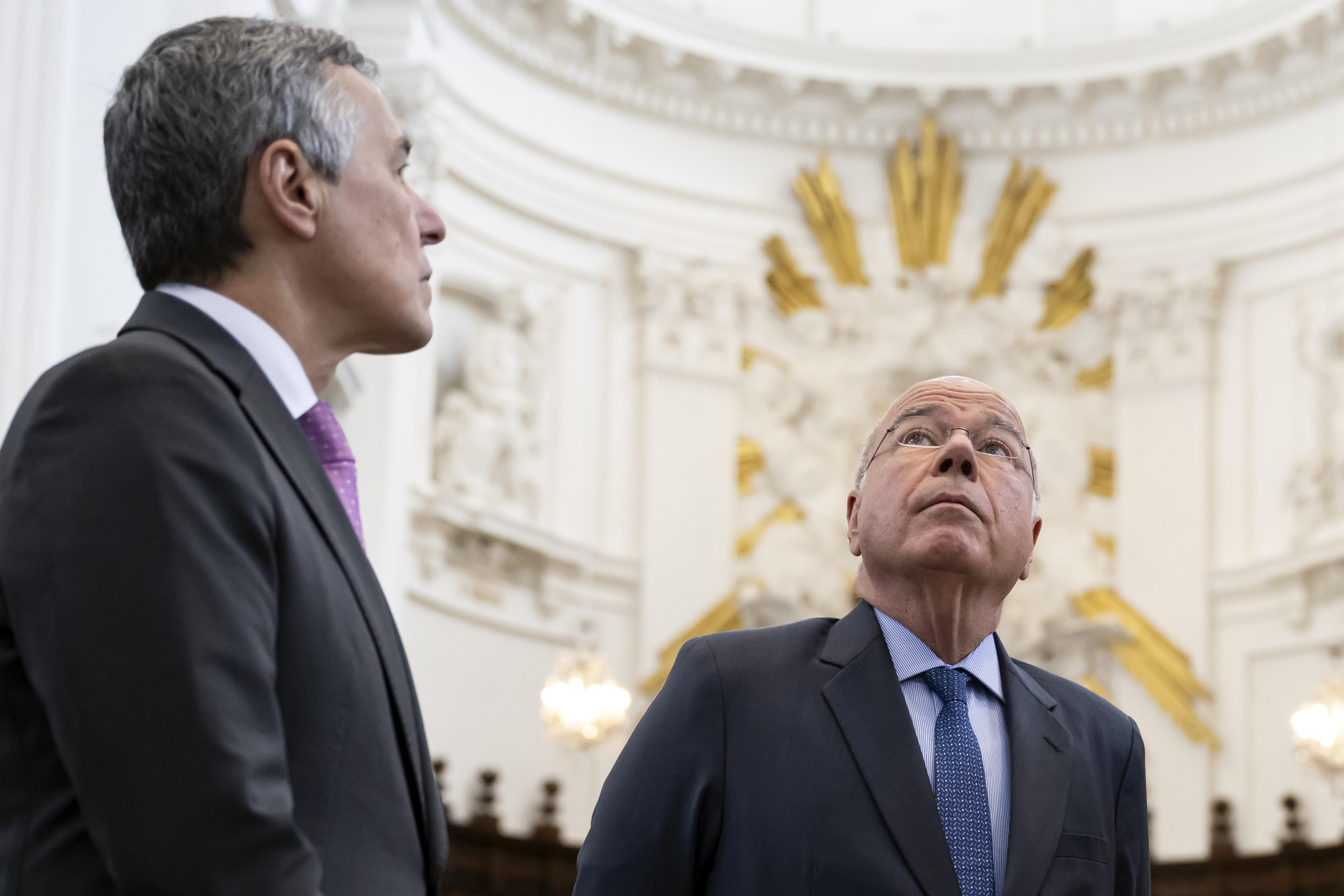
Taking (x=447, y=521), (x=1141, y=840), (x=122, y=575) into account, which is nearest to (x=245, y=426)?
(x=122, y=575)

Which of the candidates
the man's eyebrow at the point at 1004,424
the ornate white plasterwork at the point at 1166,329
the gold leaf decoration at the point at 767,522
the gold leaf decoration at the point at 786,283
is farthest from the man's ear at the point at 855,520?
the ornate white plasterwork at the point at 1166,329

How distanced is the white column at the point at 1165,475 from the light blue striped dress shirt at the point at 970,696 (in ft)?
34.0

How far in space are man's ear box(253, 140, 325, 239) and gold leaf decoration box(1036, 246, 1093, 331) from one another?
12160mm

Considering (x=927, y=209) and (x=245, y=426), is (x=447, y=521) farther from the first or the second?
(x=245, y=426)

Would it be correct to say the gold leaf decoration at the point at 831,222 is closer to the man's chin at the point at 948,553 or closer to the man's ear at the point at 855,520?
the man's ear at the point at 855,520

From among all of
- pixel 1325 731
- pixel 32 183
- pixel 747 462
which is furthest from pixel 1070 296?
pixel 32 183

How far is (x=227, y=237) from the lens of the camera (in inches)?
69.8

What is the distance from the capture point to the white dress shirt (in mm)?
1741

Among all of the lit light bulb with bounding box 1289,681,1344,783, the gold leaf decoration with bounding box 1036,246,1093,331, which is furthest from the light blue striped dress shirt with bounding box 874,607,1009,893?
the gold leaf decoration with bounding box 1036,246,1093,331

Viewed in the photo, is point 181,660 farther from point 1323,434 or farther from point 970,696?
point 1323,434

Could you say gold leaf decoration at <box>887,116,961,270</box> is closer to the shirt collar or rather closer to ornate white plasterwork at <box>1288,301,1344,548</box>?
ornate white plasterwork at <box>1288,301,1344,548</box>

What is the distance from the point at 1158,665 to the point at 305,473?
1154 cm

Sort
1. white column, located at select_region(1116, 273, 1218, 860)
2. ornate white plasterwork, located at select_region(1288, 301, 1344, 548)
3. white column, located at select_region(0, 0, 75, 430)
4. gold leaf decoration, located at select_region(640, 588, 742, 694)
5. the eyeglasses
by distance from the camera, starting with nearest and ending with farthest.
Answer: the eyeglasses
white column, located at select_region(0, 0, 75, 430)
ornate white plasterwork, located at select_region(1288, 301, 1344, 548)
gold leaf decoration, located at select_region(640, 588, 742, 694)
white column, located at select_region(1116, 273, 1218, 860)

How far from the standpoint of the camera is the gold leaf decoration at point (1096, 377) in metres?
13.4
